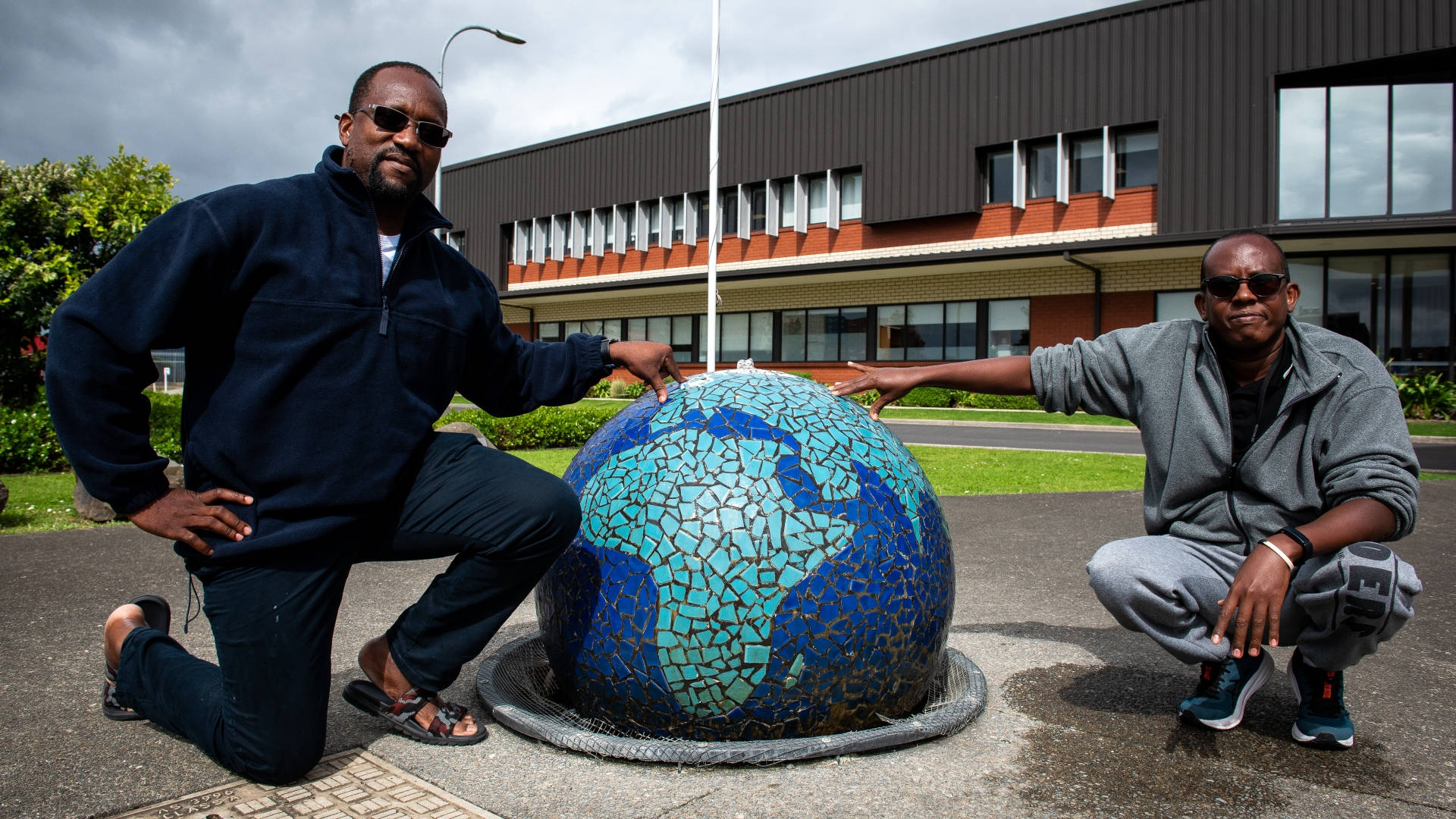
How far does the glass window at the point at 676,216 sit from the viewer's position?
36.0m

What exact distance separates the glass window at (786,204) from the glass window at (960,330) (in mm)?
6658

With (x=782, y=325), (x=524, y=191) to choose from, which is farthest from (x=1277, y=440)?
(x=524, y=191)

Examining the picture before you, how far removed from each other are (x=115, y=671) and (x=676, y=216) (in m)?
33.7

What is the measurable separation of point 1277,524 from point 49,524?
930 centimetres

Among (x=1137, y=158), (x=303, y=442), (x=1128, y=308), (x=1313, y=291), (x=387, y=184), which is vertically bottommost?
(x=303, y=442)

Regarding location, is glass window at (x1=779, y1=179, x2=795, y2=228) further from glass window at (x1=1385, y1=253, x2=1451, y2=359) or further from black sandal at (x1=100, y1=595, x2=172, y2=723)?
black sandal at (x1=100, y1=595, x2=172, y2=723)

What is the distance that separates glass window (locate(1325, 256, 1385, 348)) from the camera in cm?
2369

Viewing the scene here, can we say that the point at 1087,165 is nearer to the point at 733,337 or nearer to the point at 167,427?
the point at 733,337

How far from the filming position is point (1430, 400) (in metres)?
21.5

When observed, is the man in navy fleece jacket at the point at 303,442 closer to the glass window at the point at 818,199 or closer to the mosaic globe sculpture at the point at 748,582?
the mosaic globe sculpture at the point at 748,582

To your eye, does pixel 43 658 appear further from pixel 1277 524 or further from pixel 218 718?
pixel 1277 524

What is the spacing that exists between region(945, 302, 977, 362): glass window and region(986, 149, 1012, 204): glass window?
3121 millimetres

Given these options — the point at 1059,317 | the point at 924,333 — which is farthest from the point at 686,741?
the point at 924,333

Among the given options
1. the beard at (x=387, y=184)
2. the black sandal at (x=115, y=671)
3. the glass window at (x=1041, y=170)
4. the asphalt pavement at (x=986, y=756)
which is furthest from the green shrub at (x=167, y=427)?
the glass window at (x=1041, y=170)
